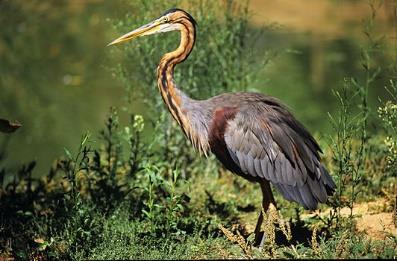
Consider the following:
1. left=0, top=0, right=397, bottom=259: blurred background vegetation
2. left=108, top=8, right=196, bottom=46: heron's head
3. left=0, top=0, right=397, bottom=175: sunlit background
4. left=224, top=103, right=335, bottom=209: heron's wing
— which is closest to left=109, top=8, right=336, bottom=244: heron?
left=224, top=103, right=335, bottom=209: heron's wing

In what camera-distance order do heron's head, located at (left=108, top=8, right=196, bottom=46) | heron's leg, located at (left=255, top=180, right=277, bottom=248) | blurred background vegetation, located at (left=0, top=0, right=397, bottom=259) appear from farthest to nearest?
heron's head, located at (left=108, top=8, right=196, bottom=46) → heron's leg, located at (left=255, top=180, right=277, bottom=248) → blurred background vegetation, located at (left=0, top=0, right=397, bottom=259)

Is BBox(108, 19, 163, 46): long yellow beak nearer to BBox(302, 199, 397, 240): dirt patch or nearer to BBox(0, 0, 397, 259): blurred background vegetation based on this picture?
BBox(0, 0, 397, 259): blurred background vegetation

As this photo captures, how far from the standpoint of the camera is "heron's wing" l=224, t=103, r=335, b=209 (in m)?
5.66

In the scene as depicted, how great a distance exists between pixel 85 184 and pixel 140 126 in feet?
3.39

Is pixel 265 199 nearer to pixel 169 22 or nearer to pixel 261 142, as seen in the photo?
pixel 261 142

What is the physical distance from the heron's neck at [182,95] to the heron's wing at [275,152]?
0.27 metres

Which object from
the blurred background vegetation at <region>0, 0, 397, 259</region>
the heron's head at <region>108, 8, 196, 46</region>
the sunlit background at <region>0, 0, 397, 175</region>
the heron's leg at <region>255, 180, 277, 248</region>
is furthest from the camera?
the sunlit background at <region>0, 0, 397, 175</region>

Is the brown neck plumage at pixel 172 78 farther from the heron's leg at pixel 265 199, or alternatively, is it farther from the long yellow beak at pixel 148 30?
the heron's leg at pixel 265 199

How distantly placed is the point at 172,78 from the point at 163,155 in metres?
2.11

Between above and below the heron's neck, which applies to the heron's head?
above

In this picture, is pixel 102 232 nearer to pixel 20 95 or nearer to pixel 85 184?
pixel 85 184

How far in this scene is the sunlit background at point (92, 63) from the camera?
11094 mm

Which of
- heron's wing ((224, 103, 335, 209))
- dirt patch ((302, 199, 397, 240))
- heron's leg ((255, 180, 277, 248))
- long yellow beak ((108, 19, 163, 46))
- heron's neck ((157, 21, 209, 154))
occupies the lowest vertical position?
dirt patch ((302, 199, 397, 240))

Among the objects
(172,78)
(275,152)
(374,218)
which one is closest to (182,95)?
(172,78)
